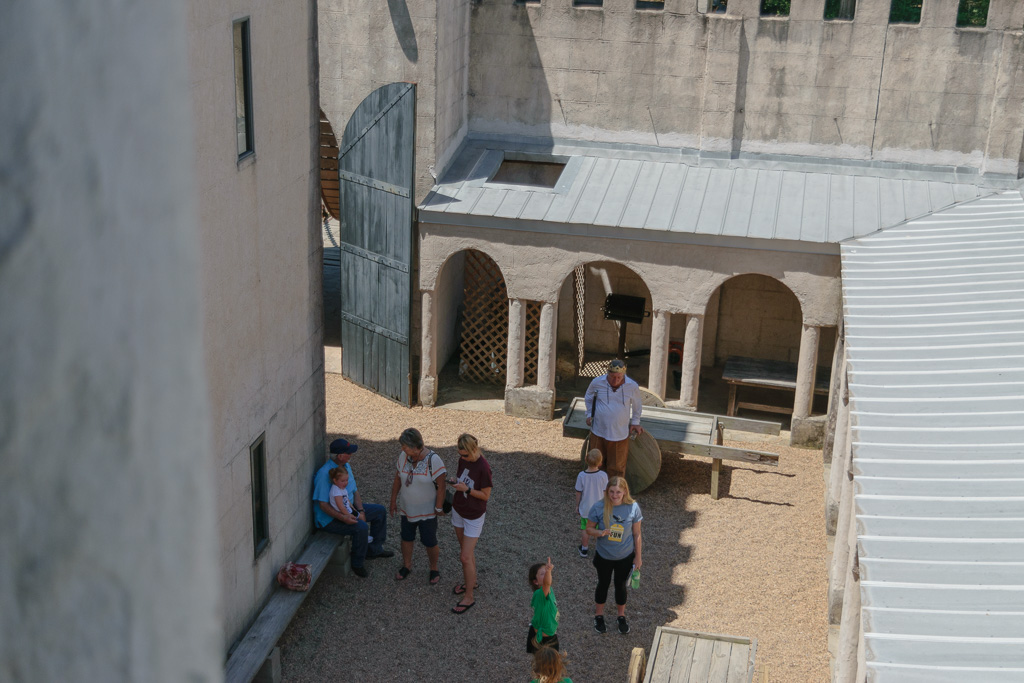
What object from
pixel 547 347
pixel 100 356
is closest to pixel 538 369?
pixel 547 347

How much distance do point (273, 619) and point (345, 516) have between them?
154cm

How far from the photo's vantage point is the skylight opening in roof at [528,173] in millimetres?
17406

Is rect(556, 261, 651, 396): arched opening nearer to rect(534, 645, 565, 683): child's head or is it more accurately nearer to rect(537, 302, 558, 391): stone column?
rect(537, 302, 558, 391): stone column

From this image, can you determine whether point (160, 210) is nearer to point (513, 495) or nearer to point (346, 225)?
point (513, 495)

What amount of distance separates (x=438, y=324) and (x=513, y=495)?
4051 mm

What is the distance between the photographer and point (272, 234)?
10.1 meters

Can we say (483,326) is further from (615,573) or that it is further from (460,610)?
(615,573)

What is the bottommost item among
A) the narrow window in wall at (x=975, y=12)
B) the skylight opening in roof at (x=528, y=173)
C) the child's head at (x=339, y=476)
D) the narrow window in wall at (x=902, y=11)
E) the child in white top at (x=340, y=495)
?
the child in white top at (x=340, y=495)

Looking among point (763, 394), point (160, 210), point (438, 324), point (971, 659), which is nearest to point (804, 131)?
point (763, 394)

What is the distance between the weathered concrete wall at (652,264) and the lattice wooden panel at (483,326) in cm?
141

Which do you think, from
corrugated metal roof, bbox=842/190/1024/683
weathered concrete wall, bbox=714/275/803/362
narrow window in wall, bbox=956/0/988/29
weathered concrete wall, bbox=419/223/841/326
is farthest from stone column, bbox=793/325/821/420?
narrow window in wall, bbox=956/0/988/29

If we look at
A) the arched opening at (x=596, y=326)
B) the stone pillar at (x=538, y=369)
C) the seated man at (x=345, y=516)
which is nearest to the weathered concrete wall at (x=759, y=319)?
the arched opening at (x=596, y=326)

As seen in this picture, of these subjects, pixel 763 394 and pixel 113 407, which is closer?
pixel 113 407

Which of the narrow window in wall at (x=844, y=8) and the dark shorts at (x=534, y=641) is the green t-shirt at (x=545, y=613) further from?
the narrow window in wall at (x=844, y=8)
